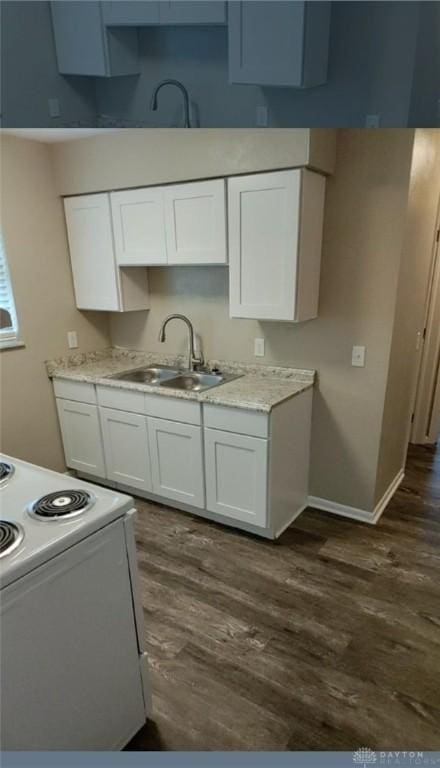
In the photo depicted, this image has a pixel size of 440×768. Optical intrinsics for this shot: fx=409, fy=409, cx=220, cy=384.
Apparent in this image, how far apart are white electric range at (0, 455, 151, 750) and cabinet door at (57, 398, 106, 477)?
4.84 feet

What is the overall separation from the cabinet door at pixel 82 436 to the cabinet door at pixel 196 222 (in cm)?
122

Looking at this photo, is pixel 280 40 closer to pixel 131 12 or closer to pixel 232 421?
pixel 131 12

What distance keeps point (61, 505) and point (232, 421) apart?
1213 mm

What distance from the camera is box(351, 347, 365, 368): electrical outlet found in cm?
235

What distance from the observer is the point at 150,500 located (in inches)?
113

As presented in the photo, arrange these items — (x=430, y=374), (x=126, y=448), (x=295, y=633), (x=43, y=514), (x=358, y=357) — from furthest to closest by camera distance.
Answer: (x=430, y=374)
(x=126, y=448)
(x=358, y=357)
(x=295, y=633)
(x=43, y=514)

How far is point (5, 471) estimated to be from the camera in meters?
1.39

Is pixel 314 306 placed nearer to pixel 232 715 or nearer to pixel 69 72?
pixel 232 715

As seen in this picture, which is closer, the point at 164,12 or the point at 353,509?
the point at 164,12

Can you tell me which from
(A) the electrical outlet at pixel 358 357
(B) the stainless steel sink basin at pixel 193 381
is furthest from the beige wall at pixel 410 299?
(B) the stainless steel sink basin at pixel 193 381

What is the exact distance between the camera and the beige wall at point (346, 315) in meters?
2.12

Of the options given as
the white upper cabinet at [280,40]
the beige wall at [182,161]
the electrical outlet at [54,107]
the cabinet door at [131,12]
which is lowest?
the electrical outlet at [54,107]

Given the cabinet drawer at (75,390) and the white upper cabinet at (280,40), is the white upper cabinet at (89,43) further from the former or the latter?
the cabinet drawer at (75,390)

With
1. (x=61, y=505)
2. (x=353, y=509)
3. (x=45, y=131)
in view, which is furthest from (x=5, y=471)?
(x=353, y=509)
